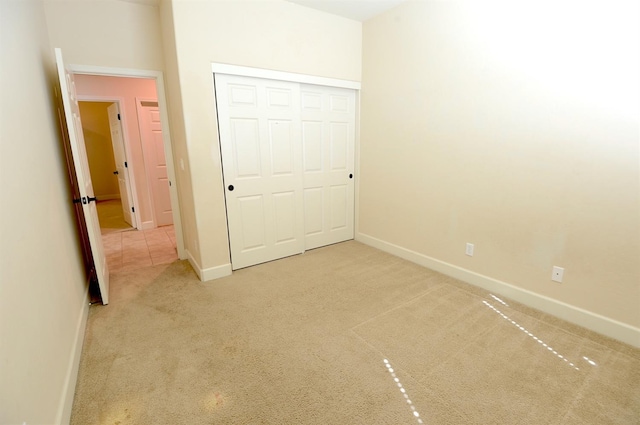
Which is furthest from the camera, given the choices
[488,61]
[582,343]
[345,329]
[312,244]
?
[312,244]

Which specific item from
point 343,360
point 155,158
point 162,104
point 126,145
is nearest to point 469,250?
point 343,360

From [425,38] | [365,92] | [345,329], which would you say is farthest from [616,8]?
[345,329]

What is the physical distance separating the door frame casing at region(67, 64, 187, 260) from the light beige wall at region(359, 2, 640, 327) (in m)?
2.39

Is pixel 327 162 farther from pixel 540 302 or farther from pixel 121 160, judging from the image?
pixel 121 160

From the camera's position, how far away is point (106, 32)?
279 centimetres

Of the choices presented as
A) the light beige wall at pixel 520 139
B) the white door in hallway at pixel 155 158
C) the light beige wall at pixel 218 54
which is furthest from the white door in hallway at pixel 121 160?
the light beige wall at pixel 520 139

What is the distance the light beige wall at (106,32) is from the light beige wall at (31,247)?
1.19 feet

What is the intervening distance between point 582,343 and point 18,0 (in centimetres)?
413

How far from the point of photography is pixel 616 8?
1.81m

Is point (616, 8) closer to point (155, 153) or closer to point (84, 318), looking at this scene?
point (84, 318)

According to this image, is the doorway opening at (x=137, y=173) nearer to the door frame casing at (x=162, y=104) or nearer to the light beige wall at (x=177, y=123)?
the door frame casing at (x=162, y=104)

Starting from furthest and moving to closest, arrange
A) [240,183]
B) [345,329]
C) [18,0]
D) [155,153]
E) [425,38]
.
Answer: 1. [155,153]
2. [240,183]
3. [425,38]
4. [345,329]
5. [18,0]

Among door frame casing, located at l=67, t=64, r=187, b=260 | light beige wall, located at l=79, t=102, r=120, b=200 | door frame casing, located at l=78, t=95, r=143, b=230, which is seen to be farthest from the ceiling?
light beige wall, located at l=79, t=102, r=120, b=200

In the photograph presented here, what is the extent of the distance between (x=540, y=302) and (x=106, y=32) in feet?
14.8
